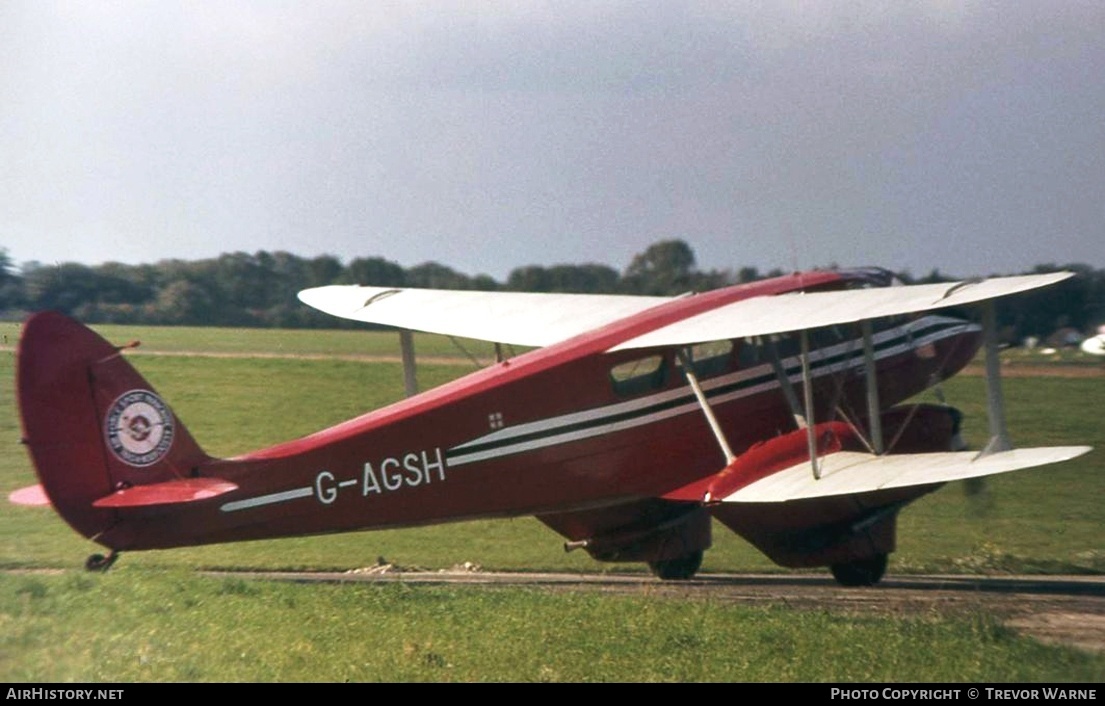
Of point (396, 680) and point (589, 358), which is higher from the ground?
point (589, 358)

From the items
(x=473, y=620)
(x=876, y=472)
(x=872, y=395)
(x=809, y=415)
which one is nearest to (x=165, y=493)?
(x=473, y=620)

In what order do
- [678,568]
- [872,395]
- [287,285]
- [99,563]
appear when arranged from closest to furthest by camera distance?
[99,563], [872,395], [678,568], [287,285]

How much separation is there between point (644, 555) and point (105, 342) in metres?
5.74

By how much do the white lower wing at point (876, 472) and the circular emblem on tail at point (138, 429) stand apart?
16.8 feet

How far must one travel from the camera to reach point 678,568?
15062 mm

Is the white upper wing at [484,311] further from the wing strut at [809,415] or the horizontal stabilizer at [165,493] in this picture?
the horizontal stabilizer at [165,493]

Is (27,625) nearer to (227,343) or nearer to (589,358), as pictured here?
(589,358)

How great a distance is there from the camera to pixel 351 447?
13.3 metres

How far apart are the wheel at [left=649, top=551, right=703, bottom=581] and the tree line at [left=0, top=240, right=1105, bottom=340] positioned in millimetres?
3807

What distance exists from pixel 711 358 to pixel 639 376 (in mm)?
783

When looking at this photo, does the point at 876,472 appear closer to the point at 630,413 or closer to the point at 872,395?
the point at 872,395

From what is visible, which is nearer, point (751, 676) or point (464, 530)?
point (751, 676)

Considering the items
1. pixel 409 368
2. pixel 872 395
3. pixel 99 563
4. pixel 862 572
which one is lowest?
pixel 862 572

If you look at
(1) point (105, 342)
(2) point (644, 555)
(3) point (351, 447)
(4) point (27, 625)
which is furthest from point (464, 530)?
(4) point (27, 625)
